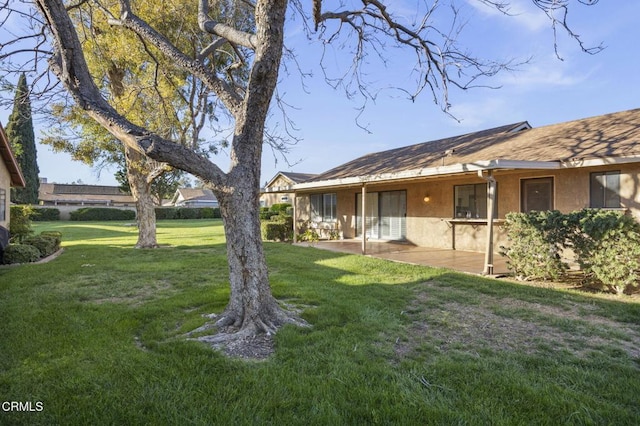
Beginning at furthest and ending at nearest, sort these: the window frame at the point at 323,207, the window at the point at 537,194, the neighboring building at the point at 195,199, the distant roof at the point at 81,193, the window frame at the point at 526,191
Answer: the neighboring building at the point at 195,199
the distant roof at the point at 81,193
the window frame at the point at 323,207
the window at the point at 537,194
the window frame at the point at 526,191

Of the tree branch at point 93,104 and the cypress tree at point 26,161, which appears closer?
the tree branch at point 93,104

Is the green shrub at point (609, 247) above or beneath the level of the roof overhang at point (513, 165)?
beneath

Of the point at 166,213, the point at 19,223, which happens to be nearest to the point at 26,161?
the point at 166,213

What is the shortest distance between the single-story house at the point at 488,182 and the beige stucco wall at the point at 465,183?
0.07 feet

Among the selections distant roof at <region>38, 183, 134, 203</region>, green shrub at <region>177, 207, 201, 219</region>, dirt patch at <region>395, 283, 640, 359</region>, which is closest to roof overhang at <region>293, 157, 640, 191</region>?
dirt patch at <region>395, 283, 640, 359</region>

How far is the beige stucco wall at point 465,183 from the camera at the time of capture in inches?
329

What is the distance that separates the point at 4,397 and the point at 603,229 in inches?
319

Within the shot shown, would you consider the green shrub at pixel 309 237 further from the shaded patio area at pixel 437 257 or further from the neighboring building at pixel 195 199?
the neighboring building at pixel 195 199

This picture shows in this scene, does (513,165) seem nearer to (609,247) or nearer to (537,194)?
(609,247)

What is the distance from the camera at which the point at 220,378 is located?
10.5ft

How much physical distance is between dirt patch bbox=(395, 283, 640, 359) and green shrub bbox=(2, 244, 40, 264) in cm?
1084

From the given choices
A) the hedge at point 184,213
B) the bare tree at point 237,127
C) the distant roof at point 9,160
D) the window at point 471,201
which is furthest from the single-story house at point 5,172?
the hedge at point 184,213

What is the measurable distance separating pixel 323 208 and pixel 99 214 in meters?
27.2

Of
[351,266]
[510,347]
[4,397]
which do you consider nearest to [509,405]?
[510,347]
